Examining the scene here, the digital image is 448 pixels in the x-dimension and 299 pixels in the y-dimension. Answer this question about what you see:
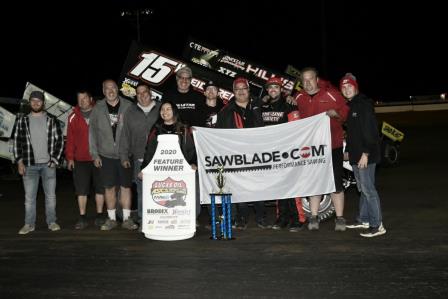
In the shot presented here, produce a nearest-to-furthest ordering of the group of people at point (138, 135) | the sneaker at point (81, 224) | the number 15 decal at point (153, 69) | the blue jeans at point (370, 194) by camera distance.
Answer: the blue jeans at point (370, 194), the group of people at point (138, 135), the sneaker at point (81, 224), the number 15 decal at point (153, 69)

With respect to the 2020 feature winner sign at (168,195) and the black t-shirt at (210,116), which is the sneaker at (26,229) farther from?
the black t-shirt at (210,116)

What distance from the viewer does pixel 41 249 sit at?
25.3ft

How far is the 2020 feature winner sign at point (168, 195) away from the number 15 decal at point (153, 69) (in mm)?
3484

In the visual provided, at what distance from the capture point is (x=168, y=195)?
8.14 m

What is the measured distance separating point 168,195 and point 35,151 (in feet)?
7.20

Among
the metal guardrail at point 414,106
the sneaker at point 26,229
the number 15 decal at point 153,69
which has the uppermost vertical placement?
the metal guardrail at point 414,106

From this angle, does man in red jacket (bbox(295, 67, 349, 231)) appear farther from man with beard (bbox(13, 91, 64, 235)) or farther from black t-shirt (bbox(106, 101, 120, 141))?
man with beard (bbox(13, 91, 64, 235))

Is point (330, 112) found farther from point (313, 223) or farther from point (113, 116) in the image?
point (113, 116)

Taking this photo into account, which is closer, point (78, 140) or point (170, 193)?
point (170, 193)

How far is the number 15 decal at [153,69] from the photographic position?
451 inches

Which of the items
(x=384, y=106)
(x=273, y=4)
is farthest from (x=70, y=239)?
(x=273, y=4)

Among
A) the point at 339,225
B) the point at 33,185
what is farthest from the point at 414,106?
the point at 33,185

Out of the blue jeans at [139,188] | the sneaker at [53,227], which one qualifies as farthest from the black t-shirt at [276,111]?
the sneaker at [53,227]

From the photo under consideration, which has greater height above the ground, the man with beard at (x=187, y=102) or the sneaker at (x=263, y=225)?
the man with beard at (x=187, y=102)
